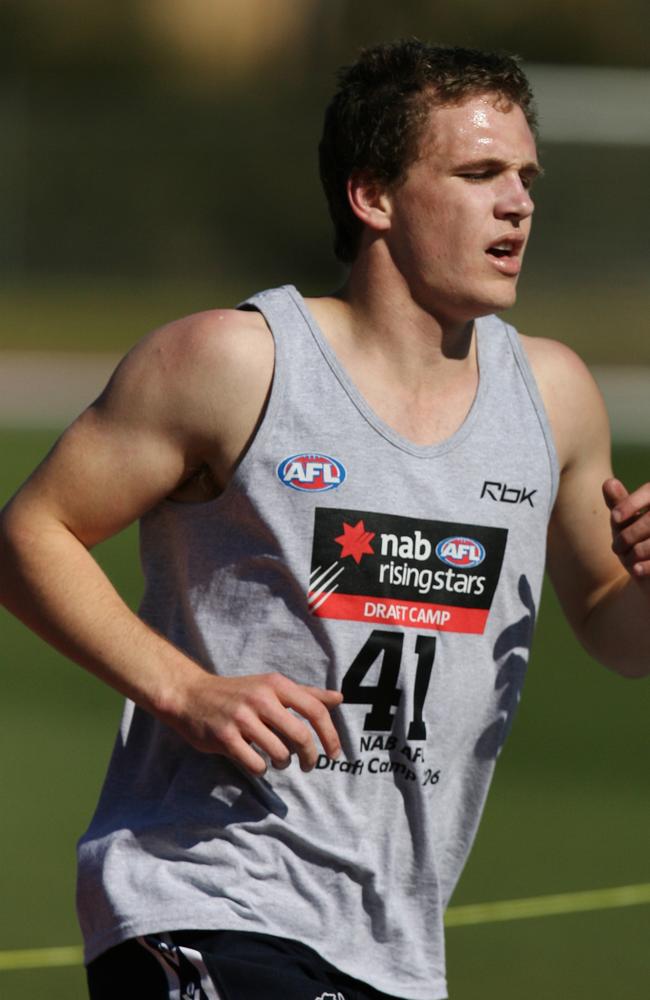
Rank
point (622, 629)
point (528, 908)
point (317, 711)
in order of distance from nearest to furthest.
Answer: point (317, 711), point (622, 629), point (528, 908)

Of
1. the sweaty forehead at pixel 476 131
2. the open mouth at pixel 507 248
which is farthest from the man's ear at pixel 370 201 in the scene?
the open mouth at pixel 507 248

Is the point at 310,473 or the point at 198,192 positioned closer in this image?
the point at 310,473

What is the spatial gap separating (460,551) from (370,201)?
0.70m

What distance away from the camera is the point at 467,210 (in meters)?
3.33

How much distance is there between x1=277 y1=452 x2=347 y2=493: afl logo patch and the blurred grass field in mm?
2152

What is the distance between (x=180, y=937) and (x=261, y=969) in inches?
6.0

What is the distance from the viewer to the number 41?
3.19 metres

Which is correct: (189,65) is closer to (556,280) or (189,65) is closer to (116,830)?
(556,280)

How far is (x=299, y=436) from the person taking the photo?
10.6 ft

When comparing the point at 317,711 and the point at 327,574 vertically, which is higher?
the point at 327,574

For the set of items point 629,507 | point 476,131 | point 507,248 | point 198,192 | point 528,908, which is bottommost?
point 528,908

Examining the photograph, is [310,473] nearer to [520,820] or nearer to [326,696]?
[326,696]

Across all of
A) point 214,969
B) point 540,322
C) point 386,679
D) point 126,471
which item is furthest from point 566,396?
point 540,322

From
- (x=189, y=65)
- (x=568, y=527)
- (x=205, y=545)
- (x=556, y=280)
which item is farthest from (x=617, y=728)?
(x=189, y=65)
